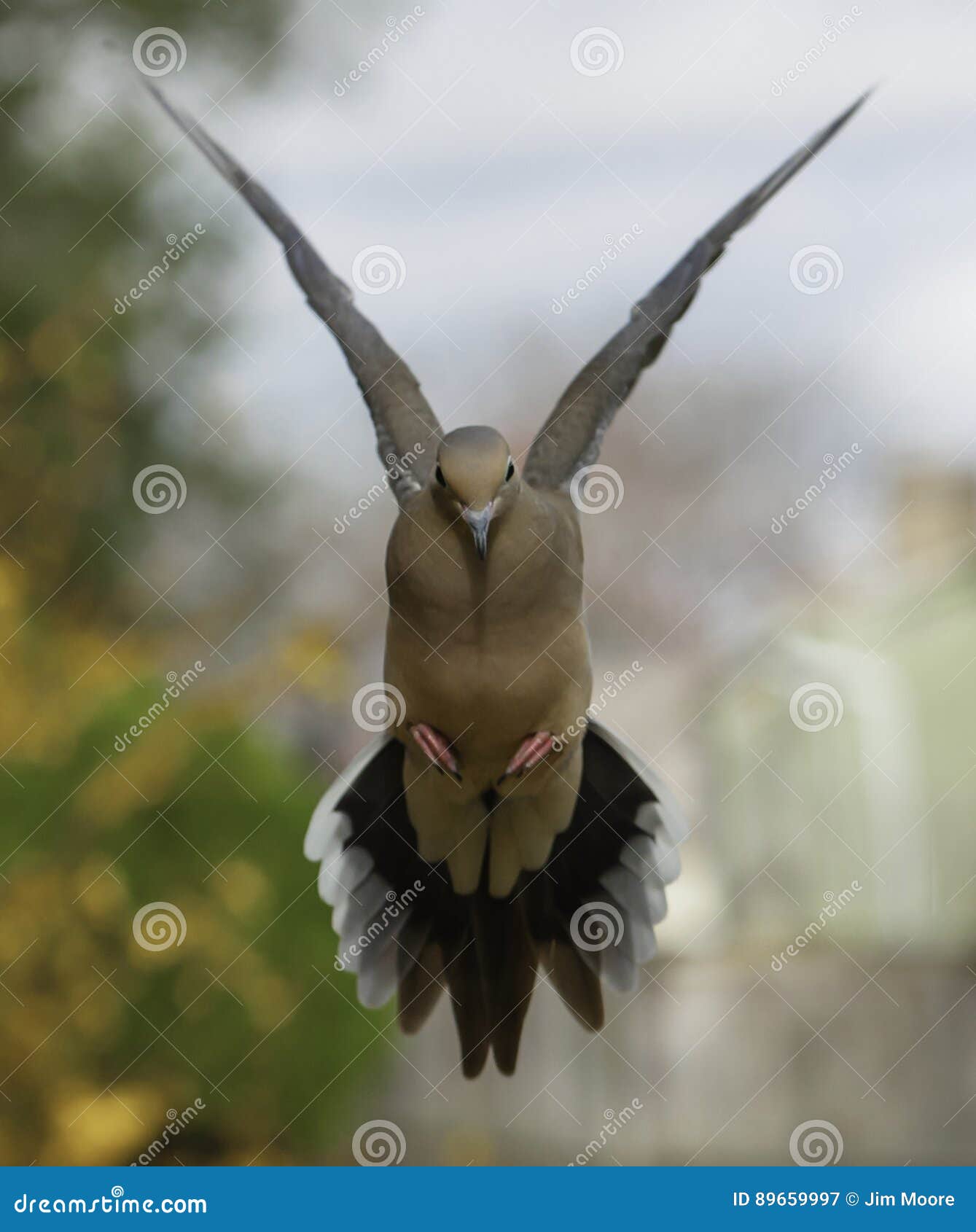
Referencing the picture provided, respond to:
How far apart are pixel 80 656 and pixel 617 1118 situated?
6.33ft

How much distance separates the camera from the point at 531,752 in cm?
122

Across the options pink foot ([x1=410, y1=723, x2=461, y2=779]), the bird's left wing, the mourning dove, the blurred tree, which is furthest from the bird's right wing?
the blurred tree

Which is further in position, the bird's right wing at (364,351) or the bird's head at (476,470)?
the bird's right wing at (364,351)

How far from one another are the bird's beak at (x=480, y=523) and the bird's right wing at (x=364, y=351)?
0.20m

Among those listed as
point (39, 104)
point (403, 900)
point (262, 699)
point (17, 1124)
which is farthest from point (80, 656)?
point (403, 900)

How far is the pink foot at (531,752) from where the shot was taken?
47.8 inches

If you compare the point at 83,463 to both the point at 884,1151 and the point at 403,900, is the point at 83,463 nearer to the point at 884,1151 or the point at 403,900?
the point at 403,900

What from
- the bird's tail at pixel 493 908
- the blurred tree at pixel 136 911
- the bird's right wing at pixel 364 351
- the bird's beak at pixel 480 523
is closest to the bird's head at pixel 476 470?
the bird's beak at pixel 480 523

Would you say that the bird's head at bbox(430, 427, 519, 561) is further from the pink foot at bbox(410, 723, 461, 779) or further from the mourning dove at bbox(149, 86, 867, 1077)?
the pink foot at bbox(410, 723, 461, 779)

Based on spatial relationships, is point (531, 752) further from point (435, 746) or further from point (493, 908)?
point (493, 908)

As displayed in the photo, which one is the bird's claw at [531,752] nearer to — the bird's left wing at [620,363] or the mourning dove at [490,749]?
the mourning dove at [490,749]

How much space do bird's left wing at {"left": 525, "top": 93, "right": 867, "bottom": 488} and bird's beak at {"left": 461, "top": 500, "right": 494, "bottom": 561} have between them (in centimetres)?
26

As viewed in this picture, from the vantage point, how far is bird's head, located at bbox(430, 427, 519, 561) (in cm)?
103

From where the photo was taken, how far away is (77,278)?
3098mm
